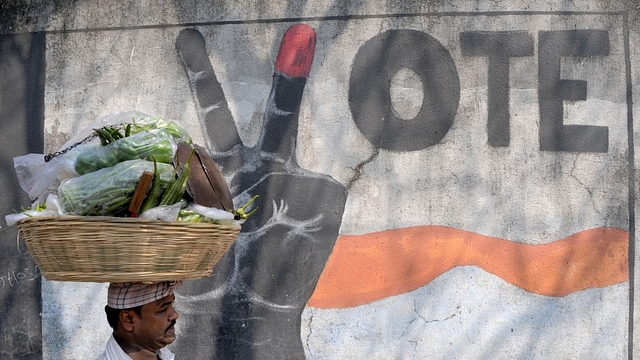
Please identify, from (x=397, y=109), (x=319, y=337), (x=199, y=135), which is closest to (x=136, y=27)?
(x=199, y=135)

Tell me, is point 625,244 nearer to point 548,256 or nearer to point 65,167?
point 548,256

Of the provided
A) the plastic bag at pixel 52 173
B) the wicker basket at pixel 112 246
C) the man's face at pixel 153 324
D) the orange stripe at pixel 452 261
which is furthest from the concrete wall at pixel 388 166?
the wicker basket at pixel 112 246

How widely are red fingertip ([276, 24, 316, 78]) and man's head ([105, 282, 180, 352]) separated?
251 centimetres

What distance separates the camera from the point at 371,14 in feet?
16.8

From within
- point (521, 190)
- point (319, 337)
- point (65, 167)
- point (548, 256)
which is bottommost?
point (319, 337)

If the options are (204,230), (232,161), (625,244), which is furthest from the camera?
(232,161)

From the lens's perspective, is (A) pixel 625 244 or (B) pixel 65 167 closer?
(B) pixel 65 167

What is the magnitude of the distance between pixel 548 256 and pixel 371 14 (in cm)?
197

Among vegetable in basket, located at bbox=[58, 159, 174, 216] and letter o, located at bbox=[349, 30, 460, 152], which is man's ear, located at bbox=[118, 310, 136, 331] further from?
letter o, located at bbox=[349, 30, 460, 152]

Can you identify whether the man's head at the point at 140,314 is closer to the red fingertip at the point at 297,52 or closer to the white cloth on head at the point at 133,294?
the white cloth on head at the point at 133,294

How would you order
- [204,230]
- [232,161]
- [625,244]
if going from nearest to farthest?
[204,230]
[625,244]
[232,161]

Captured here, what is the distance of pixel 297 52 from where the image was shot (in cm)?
518

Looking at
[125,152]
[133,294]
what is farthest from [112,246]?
[133,294]

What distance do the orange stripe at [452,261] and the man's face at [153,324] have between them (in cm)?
206
